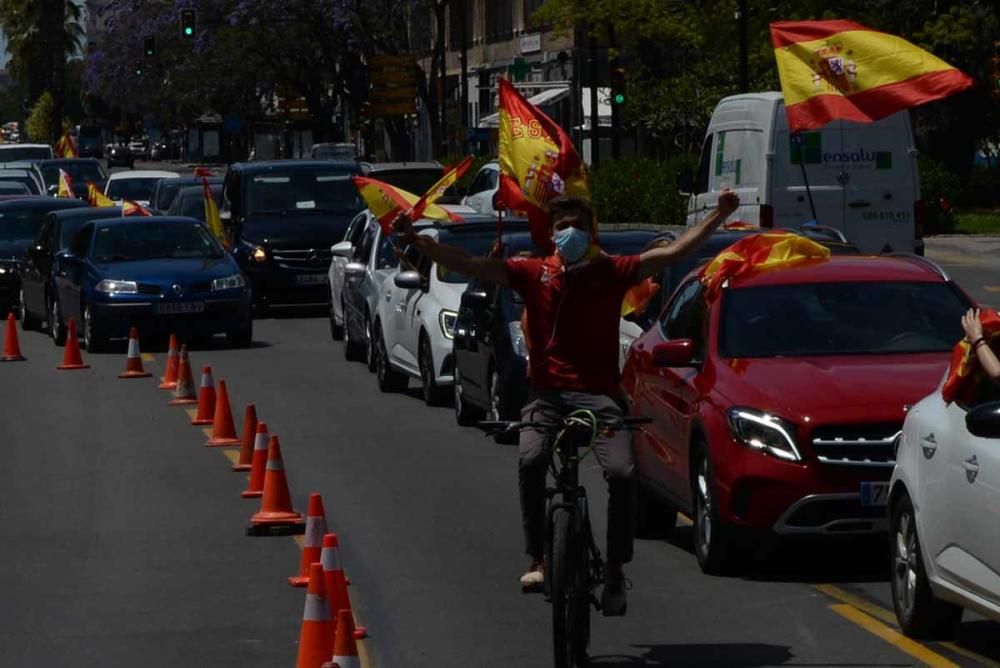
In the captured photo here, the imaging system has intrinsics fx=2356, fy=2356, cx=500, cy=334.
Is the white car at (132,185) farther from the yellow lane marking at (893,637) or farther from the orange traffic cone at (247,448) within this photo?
the yellow lane marking at (893,637)

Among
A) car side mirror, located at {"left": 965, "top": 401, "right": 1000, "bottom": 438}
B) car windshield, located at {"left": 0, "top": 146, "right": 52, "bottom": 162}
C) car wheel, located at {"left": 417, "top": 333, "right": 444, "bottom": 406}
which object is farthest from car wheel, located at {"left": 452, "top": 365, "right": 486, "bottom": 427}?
car windshield, located at {"left": 0, "top": 146, "right": 52, "bottom": 162}

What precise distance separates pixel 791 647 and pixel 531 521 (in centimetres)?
113

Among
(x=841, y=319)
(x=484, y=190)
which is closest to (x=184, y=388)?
(x=841, y=319)

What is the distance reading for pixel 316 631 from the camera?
795 centimetres

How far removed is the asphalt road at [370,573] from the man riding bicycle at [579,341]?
0.61 metres

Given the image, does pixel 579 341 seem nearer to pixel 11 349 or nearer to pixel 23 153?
pixel 11 349

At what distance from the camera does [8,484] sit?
49.9 ft

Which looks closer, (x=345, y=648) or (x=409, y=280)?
(x=345, y=648)

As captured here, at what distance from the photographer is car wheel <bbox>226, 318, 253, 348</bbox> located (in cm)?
2666

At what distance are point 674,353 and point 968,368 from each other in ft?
9.21

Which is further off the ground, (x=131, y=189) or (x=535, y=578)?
(x=535, y=578)

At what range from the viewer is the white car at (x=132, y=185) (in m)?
47.9

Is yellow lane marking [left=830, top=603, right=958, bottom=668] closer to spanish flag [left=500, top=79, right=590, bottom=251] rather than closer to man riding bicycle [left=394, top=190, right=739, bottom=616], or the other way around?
man riding bicycle [left=394, top=190, right=739, bottom=616]

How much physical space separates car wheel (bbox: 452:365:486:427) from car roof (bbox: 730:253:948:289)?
20.5 ft
